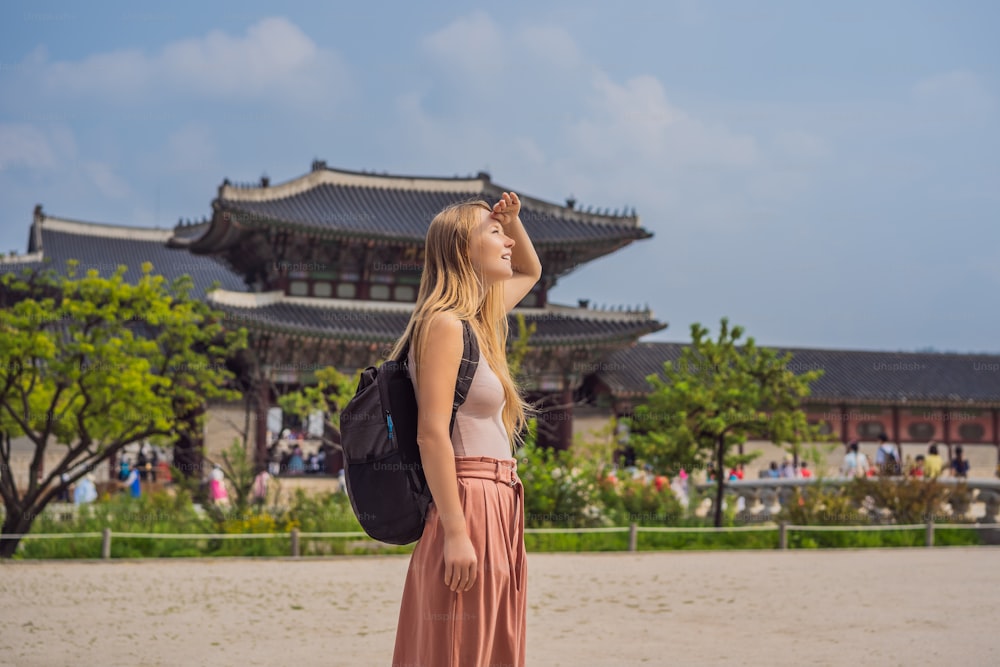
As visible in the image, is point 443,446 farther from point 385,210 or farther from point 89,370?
point 385,210

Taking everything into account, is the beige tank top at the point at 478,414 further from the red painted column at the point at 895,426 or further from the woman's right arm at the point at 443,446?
the red painted column at the point at 895,426

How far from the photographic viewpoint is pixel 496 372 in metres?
3.57

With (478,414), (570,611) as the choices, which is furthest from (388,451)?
(570,611)

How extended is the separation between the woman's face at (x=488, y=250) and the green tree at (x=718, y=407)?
44.5 ft

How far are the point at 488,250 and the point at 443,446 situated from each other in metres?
0.69

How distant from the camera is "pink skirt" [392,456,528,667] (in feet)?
11.2

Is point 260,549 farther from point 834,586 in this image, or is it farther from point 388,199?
point 388,199

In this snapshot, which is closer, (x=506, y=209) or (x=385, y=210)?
(x=506, y=209)

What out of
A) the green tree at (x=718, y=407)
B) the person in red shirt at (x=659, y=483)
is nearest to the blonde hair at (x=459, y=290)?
the green tree at (x=718, y=407)

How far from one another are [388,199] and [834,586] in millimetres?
19596

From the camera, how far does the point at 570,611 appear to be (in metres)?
9.46

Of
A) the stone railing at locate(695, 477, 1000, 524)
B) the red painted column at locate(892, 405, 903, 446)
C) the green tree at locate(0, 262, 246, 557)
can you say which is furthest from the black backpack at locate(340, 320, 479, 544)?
the red painted column at locate(892, 405, 903, 446)

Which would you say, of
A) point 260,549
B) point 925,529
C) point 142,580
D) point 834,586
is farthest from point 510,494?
point 925,529

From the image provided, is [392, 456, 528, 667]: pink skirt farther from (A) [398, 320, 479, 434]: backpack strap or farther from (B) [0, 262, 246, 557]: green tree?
(B) [0, 262, 246, 557]: green tree
